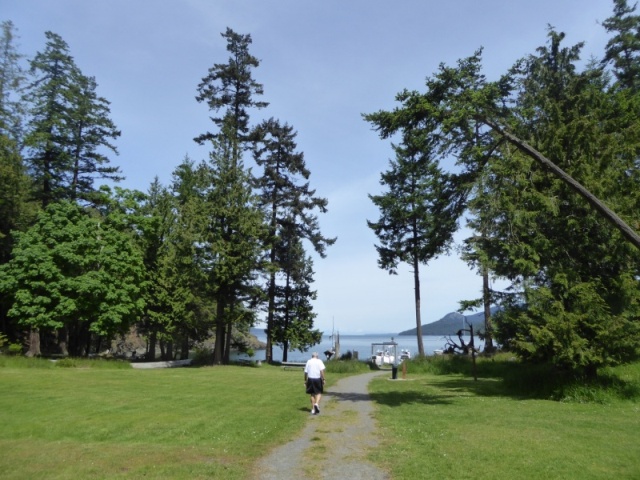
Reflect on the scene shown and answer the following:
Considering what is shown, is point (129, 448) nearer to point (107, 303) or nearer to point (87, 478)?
point (87, 478)

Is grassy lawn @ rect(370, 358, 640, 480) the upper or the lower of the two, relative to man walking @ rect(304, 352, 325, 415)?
lower

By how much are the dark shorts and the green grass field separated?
649 mm

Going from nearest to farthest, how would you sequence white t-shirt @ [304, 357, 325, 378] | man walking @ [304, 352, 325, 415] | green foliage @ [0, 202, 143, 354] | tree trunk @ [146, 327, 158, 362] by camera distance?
man walking @ [304, 352, 325, 415], white t-shirt @ [304, 357, 325, 378], green foliage @ [0, 202, 143, 354], tree trunk @ [146, 327, 158, 362]

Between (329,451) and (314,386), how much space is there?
5.35 meters

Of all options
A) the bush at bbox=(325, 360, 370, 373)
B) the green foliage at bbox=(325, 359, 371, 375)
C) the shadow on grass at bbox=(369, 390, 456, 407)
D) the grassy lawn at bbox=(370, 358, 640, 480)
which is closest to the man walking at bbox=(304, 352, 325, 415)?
the grassy lawn at bbox=(370, 358, 640, 480)

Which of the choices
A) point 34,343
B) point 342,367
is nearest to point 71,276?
point 34,343

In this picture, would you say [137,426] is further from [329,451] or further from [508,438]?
[508,438]

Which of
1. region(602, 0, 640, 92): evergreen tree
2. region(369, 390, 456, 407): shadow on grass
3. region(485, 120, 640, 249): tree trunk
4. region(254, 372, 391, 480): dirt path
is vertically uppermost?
region(602, 0, 640, 92): evergreen tree

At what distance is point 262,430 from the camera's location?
11422mm

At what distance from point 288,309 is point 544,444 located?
110ft

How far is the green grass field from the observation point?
8078mm

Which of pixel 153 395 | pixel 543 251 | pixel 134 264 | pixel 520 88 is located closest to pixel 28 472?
pixel 153 395

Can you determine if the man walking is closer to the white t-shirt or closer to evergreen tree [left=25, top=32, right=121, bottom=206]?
the white t-shirt

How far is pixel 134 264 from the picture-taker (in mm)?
32156
